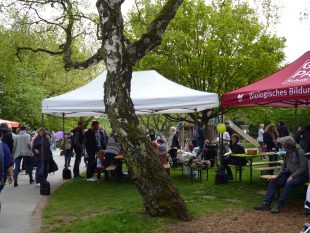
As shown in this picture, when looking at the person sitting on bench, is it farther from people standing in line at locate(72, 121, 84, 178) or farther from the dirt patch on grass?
people standing in line at locate(72, 121, 84, 178)

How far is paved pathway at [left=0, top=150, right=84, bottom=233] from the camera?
7.77 metres

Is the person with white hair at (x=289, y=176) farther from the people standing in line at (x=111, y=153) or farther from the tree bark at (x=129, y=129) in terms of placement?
the people standing in line at (x=111, y=153)

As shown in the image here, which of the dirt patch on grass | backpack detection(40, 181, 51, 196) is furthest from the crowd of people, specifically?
the dirt patch on grass

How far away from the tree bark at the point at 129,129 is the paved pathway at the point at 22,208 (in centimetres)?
194

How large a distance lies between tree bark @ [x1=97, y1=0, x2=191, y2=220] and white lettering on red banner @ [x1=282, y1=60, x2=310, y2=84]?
3.80m

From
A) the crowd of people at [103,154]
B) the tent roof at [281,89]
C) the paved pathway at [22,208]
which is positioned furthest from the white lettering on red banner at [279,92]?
the paved pathway at [22,208]

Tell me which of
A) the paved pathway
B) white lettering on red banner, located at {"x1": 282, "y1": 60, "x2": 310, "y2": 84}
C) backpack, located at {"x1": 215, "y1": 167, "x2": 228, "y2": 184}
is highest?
white lettering on red banner, located at {"x1": 282, "y1": 60, "x2": 310, "y2": 84}

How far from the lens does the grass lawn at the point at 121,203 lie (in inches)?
291

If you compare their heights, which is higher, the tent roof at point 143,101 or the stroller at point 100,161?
the tent roof at point 143,101

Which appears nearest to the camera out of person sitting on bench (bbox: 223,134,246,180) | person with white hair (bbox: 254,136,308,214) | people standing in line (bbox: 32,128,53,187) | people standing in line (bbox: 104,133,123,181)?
person with white hair (bbox: 254,136,308,214)

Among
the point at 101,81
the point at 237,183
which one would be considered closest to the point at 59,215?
the point at 237,183

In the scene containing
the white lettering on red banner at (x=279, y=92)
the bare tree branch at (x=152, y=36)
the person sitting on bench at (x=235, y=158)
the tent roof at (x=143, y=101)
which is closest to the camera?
the bare tree branch at (x=152, y=36)

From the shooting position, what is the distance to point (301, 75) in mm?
10289

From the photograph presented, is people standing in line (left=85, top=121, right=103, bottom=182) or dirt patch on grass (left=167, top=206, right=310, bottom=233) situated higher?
people standing in line (left=85, top=121, right=103, bottom=182)
